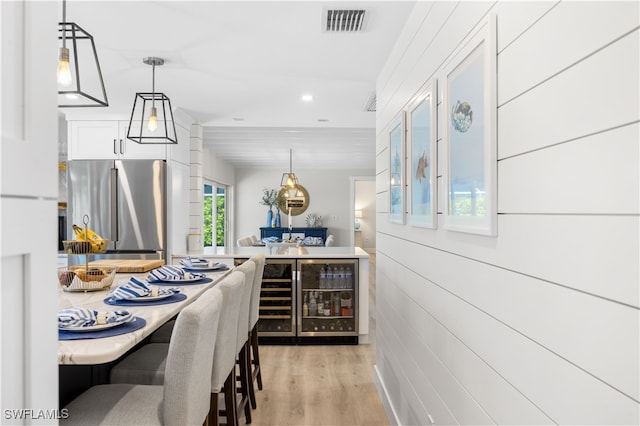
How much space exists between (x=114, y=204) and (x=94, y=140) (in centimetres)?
77

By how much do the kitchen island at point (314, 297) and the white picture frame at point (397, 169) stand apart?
1.77 meters

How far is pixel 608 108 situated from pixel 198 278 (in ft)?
7.46

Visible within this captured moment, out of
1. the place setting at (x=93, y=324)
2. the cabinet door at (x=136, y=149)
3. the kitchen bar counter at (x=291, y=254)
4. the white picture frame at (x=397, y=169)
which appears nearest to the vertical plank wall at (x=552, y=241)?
the white picture frame at (x=397, y=169)

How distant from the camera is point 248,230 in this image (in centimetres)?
1068

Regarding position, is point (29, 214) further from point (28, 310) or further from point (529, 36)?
point (529, 36)

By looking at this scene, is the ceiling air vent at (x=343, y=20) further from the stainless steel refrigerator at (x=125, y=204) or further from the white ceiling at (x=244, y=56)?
the stainless steel refrigerator at (x=125, y=204)

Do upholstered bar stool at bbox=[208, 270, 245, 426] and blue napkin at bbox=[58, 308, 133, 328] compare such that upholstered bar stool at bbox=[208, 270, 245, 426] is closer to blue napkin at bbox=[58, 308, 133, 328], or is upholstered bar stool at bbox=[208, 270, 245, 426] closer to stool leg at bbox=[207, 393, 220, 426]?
stool leg at bbox=[207, 393, 220, 426]

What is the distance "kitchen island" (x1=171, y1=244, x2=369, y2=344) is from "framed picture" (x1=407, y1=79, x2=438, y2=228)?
2273 mm

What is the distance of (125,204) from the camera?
4.54 metres

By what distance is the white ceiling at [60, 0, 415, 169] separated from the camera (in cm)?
237

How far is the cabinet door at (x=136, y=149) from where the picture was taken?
15.3ft

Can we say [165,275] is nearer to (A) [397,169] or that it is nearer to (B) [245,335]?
(B) [245,335]

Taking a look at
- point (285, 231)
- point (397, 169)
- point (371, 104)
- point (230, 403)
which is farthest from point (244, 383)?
point (285, 231)

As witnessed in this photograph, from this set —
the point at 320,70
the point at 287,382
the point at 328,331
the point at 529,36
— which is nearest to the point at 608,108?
the point at 529,36
